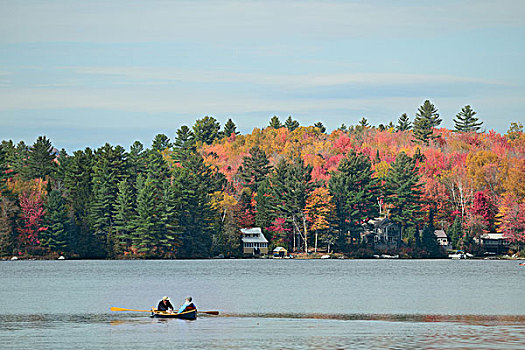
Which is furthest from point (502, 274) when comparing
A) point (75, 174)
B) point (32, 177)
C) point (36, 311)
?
point (32, 177)

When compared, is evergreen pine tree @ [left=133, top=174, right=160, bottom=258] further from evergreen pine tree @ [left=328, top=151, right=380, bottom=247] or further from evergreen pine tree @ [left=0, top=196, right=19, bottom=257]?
evergreen pine tree @ [left=328, top=151, right=380, bottom=247]

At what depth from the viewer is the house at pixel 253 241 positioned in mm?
163250

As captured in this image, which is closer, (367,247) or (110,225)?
(110,225)

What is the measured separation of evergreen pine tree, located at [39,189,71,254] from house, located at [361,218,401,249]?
2255 inches

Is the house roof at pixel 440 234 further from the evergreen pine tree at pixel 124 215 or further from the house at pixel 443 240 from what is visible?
the evergreen pine tree at pixel 124 215

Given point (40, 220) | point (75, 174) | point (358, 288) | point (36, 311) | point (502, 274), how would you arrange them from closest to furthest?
point (36, 311), point (358, 288), point (502, 274), point (40, 220), point (75, 174)

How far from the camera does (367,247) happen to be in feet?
544

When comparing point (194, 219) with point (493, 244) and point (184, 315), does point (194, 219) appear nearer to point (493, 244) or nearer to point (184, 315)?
Answer: point (493, 244)

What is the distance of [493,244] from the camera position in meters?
166

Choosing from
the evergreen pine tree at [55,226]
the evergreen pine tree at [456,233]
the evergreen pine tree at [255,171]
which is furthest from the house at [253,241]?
the evergreen pine tree at [456,233]

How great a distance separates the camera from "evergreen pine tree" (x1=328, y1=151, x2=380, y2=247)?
161750 mm

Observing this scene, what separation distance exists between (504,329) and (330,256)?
114m

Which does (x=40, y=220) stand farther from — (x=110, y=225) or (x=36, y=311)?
(x=36, y=311)

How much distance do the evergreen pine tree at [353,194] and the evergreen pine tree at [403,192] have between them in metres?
3.24
